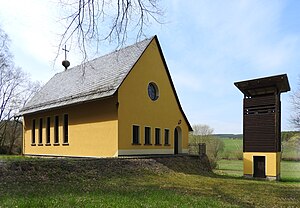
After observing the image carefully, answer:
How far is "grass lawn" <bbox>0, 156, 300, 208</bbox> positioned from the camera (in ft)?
25.4

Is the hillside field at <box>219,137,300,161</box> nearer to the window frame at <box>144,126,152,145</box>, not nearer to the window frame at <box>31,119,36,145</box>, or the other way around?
the window frame at <box>144,126,152,145</box>

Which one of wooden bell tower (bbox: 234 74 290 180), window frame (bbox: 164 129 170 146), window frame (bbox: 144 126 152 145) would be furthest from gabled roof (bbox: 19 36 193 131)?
wooden bell tower (bbox: 234 74 290 180)

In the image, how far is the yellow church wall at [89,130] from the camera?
2019cm

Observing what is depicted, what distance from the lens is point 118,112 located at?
1988 cm

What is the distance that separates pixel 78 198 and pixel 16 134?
4369 cm

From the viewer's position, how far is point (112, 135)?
20.0 m

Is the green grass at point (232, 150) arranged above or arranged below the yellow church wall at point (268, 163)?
below

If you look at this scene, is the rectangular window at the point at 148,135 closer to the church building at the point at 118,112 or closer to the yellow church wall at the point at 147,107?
the church building at the point at 118,112

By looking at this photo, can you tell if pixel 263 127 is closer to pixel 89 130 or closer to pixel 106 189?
pixel 89 130

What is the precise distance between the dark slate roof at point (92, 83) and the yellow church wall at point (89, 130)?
2.08ft

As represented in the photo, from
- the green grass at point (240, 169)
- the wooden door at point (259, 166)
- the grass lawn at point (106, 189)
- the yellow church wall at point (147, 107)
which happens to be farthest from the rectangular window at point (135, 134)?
the wooden door at point (259, 166)

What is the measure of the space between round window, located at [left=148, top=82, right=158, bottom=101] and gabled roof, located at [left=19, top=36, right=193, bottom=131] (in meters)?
2.09

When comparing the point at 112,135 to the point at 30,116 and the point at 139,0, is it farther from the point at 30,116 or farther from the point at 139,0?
the point at 139,0

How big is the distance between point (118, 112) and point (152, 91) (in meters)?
4.53
